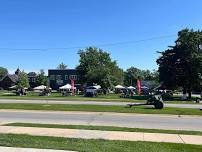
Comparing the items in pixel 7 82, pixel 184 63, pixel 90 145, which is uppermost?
pixel 184 63

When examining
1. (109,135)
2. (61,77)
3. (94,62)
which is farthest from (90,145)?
(61,77)

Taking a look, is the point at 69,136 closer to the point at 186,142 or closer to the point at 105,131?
the point at 105,131

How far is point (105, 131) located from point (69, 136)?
2090 mm

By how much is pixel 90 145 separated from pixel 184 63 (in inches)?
2388

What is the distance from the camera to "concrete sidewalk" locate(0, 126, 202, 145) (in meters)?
15.4

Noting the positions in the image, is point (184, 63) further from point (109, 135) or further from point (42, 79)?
point (42, 79)

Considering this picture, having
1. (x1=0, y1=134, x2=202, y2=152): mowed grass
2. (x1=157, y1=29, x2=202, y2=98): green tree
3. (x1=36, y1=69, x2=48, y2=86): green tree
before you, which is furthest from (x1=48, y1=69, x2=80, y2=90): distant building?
(x1=0, y1=134, x2=202, y2=152): mowed grass

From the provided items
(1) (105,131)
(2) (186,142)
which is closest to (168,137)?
(2) (186,142)

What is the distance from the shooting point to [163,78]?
245ft

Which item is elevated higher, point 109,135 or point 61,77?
point 61,77

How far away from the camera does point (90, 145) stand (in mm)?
13531

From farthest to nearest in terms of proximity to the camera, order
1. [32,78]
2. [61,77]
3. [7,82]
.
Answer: [32,78]
[7,82]
[61,77]

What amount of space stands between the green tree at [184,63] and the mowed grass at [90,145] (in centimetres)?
5757

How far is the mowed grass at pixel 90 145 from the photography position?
42.1ft
